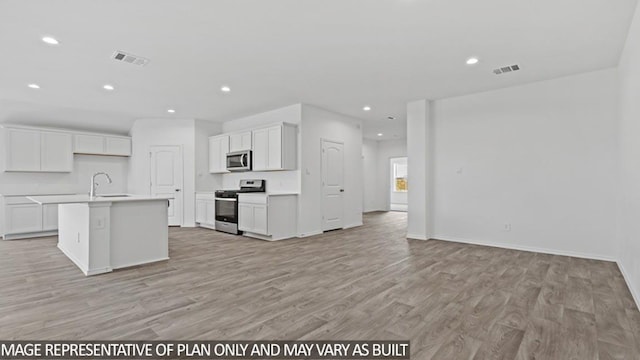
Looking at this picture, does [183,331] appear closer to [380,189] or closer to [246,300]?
[246,300]

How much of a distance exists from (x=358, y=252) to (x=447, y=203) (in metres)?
2.15

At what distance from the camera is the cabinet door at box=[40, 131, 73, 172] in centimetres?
660

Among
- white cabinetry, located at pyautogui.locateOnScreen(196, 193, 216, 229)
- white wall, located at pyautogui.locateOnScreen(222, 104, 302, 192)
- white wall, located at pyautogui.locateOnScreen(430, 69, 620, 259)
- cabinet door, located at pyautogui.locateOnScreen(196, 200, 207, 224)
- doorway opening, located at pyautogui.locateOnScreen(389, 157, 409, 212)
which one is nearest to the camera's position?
white wall, located at pyautogui.locateOnScreen(430, 69, 620, 259)

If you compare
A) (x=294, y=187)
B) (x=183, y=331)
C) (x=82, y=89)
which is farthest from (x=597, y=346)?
(x=82, y=89)

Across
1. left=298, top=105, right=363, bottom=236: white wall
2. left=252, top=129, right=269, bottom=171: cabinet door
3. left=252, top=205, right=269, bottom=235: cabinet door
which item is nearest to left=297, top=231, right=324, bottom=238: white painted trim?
left=298, top=105, right=363, bottom=236: white wall

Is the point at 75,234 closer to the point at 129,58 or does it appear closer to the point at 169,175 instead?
the point at 129,58

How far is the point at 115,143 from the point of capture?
24.7 ft

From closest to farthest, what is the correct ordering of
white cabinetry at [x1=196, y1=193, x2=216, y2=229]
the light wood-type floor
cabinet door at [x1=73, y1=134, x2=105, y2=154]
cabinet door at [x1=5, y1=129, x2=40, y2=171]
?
the light wood-type floor < cabinet door at [x1=5, y1=129, x2=40, y2=171] < cabinet door at [x1=73, y1=134, x2=105, y2=154] < white cabinetry at [x1=196, y1=193, x2=216, y2=229]

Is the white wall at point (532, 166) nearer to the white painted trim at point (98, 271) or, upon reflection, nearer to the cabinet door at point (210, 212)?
the cabinet door at point (210, 212)

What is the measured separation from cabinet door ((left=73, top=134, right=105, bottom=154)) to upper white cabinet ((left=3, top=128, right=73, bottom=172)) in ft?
0.49

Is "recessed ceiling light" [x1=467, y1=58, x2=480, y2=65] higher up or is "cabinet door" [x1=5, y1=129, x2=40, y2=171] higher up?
"recessed ceiling light" [x1=467, y1=58, x2=480, y2=65]

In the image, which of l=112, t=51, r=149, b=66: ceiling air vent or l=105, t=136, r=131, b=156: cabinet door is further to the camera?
l=105, t=136, r=131, b=156: cabinet door

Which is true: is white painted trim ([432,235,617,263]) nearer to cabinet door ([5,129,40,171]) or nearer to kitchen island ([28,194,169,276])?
kitchen island ([28,194,169,276])

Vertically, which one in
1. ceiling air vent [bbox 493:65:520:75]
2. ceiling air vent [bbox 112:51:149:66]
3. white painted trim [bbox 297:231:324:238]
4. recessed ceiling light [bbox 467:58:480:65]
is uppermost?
ceiling air vent [bbox 112:51:149:66]
